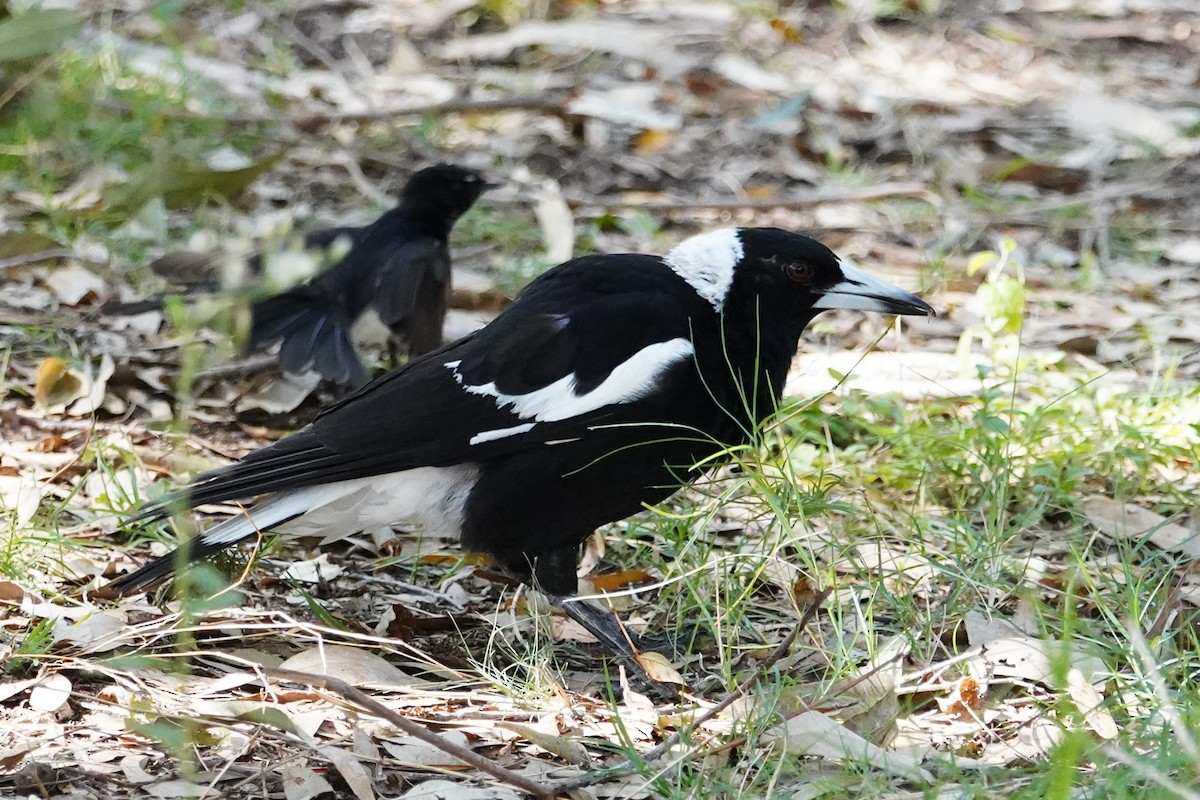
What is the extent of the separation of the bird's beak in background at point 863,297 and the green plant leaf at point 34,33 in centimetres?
249

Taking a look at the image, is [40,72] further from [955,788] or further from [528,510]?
[955,788]

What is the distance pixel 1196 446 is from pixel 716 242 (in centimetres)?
131

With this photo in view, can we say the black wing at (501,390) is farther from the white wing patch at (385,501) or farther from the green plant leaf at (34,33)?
the green plant leaf at (34,33)

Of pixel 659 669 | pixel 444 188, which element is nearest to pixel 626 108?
pixel 444 188

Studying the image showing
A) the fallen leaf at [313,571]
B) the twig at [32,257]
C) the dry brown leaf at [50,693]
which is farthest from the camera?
the twig at [32,257]

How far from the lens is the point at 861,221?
18.9 ft

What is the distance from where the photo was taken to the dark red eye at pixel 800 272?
3.35 metres

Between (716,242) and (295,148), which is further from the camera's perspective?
(295,148)

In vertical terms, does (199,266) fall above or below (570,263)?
below

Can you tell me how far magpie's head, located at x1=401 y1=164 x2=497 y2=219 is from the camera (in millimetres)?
4828

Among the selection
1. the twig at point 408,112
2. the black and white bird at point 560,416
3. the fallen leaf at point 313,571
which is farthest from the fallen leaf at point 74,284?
the black and white bird at point 560,416

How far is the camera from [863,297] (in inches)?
133

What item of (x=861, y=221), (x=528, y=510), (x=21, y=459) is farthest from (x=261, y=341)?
(x=861, y=221)

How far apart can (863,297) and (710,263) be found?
361 millimetres
